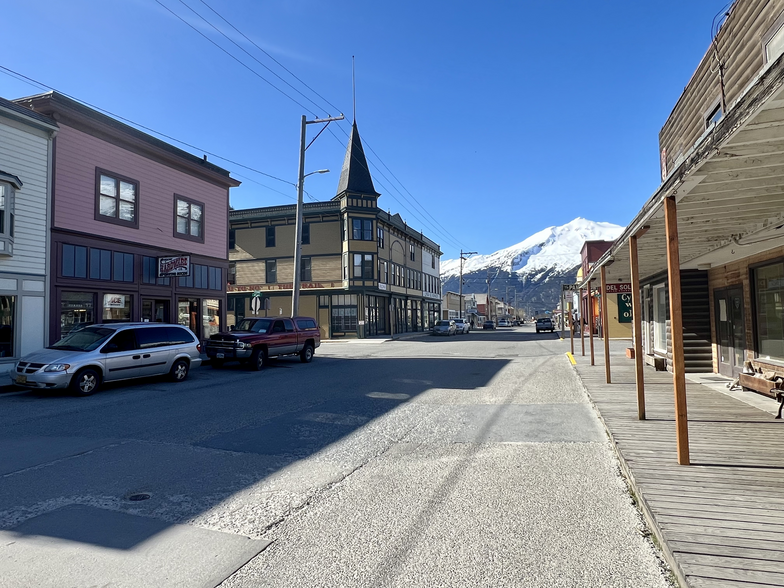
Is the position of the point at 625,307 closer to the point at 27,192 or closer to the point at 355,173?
the point at 355,173

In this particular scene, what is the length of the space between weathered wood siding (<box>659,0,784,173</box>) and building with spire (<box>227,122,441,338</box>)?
2989cm

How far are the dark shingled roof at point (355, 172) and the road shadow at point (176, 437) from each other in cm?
3003

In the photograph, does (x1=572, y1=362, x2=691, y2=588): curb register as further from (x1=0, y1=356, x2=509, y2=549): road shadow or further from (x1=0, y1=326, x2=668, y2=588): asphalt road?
(x1=0, y1=356, x2=509, y2=549): road shadow

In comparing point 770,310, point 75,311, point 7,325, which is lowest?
point 7,325

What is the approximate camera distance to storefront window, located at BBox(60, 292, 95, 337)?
16830mm

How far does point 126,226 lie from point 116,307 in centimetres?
302

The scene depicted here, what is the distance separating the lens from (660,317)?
1557 cm

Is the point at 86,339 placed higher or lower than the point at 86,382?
higher

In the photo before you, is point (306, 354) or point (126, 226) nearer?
point (126, 226)

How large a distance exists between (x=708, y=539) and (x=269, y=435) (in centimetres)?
565

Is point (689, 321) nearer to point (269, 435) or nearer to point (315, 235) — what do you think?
point (269, 435)

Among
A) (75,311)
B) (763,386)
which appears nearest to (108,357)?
(75,311)

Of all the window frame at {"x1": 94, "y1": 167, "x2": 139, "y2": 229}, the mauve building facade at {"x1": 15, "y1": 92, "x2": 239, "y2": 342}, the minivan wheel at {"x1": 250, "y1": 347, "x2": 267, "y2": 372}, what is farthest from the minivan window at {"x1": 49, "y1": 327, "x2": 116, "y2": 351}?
the window frame at {"x1": 94, "y1": 167, "x2": 139, "y2": 229}

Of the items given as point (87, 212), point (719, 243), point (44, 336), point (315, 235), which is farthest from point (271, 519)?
point (315, 235)
